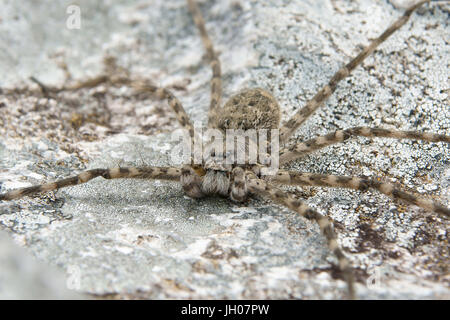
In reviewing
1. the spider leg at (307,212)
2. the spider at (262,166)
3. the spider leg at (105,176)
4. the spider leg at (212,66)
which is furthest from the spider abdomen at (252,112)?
the spider leg at (105,176)

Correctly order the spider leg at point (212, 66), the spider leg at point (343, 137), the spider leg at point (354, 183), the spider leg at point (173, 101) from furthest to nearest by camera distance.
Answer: the spider leg at point (212, 66) < the spider leg at point (173, 101) < the spider leg at point (343, 137) < the spider leg at point (354, 183)

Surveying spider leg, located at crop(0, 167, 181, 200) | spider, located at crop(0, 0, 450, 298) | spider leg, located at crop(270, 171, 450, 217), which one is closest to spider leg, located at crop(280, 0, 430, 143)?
spider, located at crop(0, 0, 450, 298)

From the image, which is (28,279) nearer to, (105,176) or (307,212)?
(105,176)

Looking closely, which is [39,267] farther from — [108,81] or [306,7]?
[306,7]

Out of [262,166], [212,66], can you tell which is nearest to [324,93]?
[262,166]

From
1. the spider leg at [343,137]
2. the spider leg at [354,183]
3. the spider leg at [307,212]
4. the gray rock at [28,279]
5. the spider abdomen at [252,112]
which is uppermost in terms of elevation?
the spider abdomen at [252,112]

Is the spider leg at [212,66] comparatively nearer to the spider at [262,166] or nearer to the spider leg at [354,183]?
the spider at [262,166]

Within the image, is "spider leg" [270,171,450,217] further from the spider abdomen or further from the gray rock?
the gray rock
